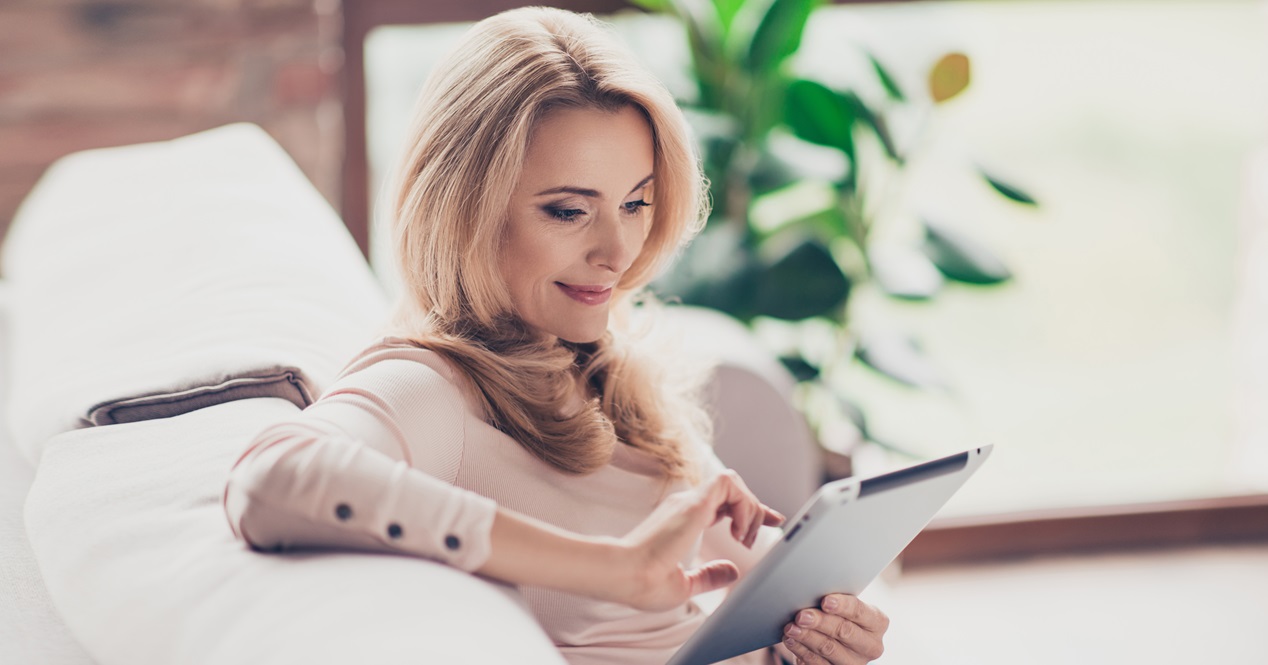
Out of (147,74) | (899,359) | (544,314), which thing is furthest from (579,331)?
(147,74)

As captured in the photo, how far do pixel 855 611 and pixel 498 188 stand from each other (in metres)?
0.49

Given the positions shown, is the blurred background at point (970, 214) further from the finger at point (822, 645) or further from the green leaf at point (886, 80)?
the finger at point (822, 645)

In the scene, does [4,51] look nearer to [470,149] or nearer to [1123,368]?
[470,149]

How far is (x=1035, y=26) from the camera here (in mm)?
2895

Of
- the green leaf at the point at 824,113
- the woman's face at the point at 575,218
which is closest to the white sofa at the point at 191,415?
the woman's face at the point at 575,218

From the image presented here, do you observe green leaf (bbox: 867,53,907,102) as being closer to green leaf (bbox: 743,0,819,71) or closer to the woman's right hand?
green leaf (bbox: 743,0,819,71)

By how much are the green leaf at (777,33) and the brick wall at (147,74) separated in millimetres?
856

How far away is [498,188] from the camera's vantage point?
1.00 meters

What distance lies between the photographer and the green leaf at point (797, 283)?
211cm

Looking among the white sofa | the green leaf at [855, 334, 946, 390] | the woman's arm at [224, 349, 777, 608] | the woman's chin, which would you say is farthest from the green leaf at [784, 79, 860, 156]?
the woman's arm at [224, 349, 777, 608]

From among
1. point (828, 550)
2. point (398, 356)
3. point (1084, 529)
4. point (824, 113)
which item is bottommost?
point (1084, 529)

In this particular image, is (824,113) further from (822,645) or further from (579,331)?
(822,645)

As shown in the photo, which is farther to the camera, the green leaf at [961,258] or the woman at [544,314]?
the green leaf at [961,258]

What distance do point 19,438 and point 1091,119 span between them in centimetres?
278
